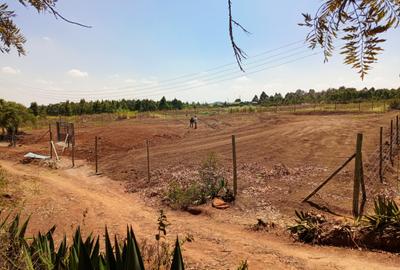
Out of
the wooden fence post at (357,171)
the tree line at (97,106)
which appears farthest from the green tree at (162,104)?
the wooden fence post at (357,171)

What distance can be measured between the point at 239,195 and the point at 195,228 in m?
2.65

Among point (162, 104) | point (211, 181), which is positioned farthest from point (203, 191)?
point (162, 104)

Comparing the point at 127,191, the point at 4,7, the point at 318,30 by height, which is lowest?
the point at 127,191

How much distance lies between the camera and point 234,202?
10656mm

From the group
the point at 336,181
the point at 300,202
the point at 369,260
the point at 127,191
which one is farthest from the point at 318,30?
the point at 127,191

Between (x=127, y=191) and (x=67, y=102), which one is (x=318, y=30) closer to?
(x=127, y=191)

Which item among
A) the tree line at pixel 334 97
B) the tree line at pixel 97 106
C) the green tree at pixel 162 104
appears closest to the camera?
the tree line at pixel 334 97

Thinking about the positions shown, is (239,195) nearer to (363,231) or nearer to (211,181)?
(211,181)

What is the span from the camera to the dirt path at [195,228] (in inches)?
247

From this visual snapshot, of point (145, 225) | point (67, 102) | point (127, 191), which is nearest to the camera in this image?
point (145, 225)

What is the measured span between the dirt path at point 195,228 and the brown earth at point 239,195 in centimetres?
2

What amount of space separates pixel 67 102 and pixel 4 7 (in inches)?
2924

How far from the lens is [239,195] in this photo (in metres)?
11.1

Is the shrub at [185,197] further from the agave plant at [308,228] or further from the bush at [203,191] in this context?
the agave plant at [308,228]
